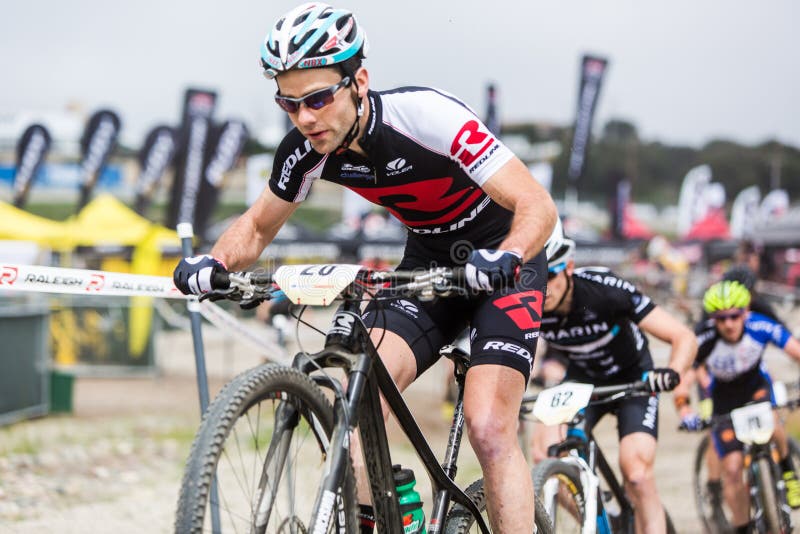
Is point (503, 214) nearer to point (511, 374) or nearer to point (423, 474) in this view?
point (511, 374)

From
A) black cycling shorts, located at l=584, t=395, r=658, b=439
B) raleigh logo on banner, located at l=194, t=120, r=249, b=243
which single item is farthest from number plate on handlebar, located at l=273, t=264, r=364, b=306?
raleigh logo on banner, located at l=194, t=120, r=249, b=243

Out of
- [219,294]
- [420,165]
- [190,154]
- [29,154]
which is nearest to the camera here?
[219,294]

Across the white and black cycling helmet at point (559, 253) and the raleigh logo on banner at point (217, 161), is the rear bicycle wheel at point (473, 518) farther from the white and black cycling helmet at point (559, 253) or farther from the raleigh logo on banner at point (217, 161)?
the raleigh logo on banner at point (217, 161)

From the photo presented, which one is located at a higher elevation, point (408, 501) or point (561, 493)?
point (408, 501)

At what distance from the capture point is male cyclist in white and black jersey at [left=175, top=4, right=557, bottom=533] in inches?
115

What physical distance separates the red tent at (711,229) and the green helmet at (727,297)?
38.9m

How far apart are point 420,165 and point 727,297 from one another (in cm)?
377

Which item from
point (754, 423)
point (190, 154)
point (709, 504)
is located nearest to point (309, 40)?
point (754, 423)

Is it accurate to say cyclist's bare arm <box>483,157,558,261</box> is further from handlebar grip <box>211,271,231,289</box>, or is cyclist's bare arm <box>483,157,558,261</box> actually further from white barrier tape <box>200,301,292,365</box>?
white barrier tape <box>200,301,292,365</box>

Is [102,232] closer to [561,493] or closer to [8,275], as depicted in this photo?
[8,275]

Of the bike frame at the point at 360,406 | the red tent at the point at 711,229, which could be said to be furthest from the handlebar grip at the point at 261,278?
the red tent at the point at 711,229

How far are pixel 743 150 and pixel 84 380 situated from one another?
357ft

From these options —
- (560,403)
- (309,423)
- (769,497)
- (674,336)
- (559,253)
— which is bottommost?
(769,497)

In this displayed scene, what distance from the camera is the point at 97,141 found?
20.0 m
